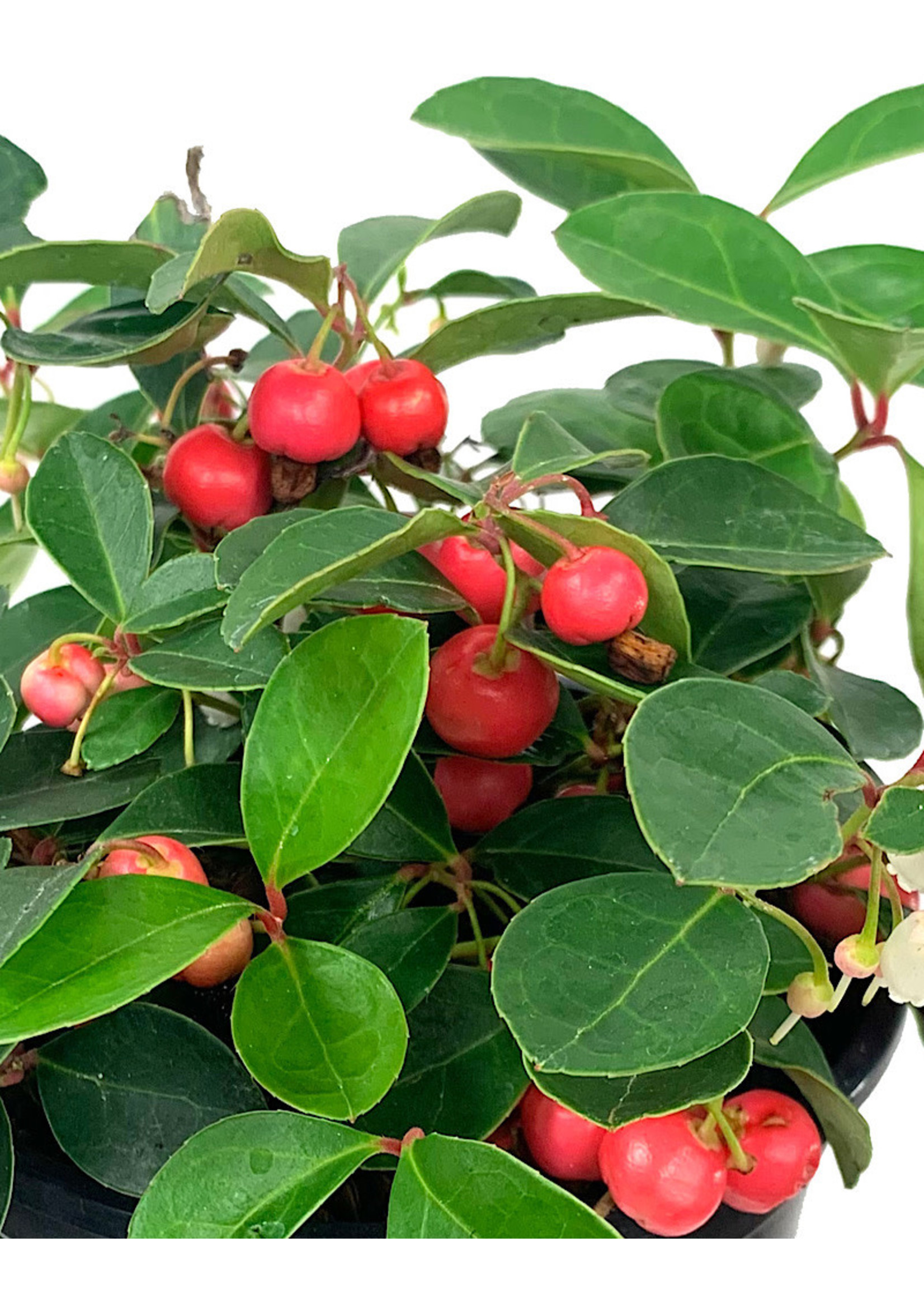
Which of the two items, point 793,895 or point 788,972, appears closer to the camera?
point 788,972

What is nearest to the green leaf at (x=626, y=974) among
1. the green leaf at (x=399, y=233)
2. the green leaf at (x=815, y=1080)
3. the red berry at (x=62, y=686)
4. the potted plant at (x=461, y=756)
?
the potted plant at (x=461, y=756)

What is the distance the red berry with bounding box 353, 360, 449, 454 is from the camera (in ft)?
1.96

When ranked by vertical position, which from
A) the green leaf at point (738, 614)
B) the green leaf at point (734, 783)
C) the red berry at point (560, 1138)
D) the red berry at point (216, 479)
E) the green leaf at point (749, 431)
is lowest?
the red berry at point (560, 1138)

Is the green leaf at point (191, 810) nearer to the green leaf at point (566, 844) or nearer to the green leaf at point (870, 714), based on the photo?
the green leaf at point (566, 844)

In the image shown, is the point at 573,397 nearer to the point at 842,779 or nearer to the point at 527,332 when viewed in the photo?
the point at 527,332

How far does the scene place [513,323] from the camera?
0.63 meters

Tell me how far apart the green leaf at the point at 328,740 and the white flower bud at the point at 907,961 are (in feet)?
0.61

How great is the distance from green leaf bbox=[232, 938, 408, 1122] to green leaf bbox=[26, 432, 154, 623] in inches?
6.6

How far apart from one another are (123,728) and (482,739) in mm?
150

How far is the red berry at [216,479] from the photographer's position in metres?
0.61

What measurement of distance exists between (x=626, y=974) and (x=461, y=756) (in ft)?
0.53

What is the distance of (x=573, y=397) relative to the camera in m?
0.75

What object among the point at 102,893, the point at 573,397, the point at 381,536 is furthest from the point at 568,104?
the point at 102,893

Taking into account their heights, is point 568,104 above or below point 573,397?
above
